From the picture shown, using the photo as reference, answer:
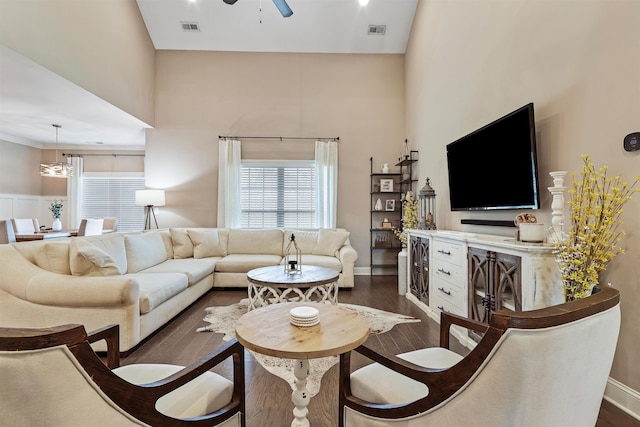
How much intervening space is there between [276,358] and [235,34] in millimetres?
5296

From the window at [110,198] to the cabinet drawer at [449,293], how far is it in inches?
246

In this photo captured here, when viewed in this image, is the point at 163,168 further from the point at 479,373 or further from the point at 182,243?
the point at 479,373

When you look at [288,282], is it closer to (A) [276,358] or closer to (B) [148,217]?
(A) [276,358]

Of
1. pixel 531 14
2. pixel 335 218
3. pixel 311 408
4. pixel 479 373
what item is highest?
pixel 531 14

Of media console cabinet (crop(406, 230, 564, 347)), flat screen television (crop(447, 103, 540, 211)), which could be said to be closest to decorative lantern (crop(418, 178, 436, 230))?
media console cabinet (crop(406, 230, 564, 347))

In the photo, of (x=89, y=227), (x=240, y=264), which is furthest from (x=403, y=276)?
(x=89, y=227)

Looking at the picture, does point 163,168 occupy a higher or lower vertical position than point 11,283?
higher

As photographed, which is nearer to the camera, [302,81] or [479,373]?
[479,373]

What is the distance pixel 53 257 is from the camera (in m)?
2.48

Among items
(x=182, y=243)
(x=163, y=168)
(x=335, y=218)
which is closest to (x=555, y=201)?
(x=335, y=218)

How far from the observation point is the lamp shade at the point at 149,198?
5.06 meters

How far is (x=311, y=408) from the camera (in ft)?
5.63

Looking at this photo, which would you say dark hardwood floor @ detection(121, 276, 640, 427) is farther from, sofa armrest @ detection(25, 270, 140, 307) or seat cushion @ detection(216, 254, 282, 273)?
sofa armrest @ detection(25, 270, 140, 307)

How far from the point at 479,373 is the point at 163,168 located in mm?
5918
